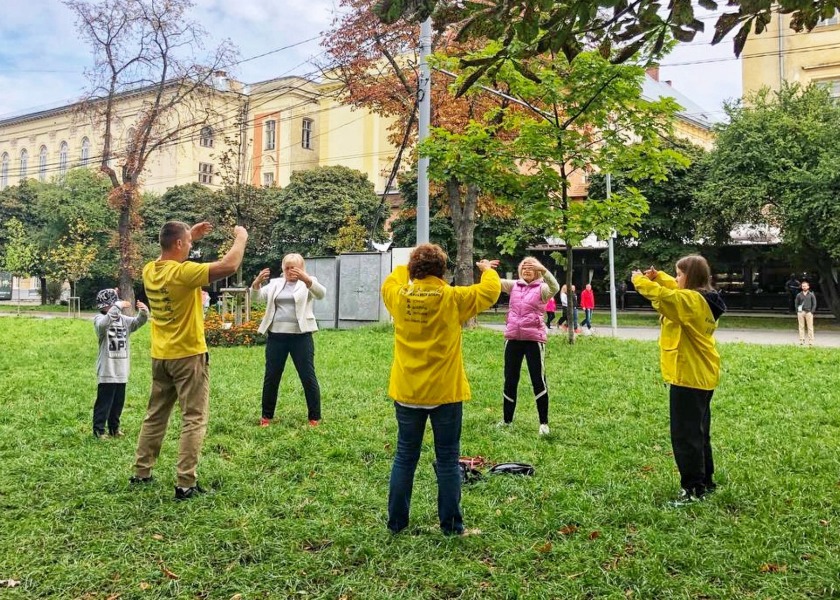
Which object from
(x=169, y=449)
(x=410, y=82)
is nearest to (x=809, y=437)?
(x=169, y=449)

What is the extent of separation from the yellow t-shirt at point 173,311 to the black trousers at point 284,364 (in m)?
2.22

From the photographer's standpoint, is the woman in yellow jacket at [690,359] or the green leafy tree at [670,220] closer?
the woman in yellow jacket at [690,359]

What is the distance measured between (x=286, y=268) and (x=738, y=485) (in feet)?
15.0

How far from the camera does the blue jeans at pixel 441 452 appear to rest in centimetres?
398

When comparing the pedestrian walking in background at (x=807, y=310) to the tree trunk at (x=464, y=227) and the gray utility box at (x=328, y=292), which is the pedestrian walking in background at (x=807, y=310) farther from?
the gray utility box at (x=328, y=292)

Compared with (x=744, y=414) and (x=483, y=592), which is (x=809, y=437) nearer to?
(x=744, y=414)

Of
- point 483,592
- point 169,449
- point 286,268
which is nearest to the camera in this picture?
point 483,592

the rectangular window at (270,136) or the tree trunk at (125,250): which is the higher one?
the rectangular window at (270,136)

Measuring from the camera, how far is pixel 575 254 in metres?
37.5

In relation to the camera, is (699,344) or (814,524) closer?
(814,524)

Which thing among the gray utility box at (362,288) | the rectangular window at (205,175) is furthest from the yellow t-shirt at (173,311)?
the rectangular window at (205,175)

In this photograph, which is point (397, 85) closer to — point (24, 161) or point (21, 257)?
point (21, 257)

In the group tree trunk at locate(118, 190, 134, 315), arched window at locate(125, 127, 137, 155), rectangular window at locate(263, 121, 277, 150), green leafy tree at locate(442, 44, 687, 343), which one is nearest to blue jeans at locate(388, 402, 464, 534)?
green leafy tree at locate(442, 44, 687, 343)

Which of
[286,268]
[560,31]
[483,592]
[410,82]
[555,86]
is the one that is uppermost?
[410,82]
